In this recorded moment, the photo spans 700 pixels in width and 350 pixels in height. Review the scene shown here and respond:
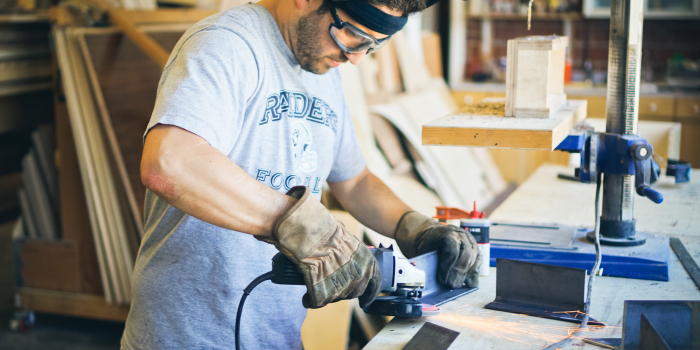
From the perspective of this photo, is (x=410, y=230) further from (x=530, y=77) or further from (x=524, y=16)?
(x=524, y=16)

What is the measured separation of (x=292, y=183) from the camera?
1.38 meters

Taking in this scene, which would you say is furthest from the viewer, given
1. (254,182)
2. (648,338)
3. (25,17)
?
(25,17)

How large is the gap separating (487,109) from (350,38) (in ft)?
1.64

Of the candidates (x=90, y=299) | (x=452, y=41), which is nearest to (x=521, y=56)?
(x=90, y=299)

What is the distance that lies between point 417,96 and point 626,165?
3083mm

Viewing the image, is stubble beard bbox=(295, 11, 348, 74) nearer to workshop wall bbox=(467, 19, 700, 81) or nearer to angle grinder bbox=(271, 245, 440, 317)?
angle grinder bbox=(271, 245, 440, 317)

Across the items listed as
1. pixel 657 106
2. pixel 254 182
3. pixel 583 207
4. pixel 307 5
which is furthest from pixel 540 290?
pixel 657 106

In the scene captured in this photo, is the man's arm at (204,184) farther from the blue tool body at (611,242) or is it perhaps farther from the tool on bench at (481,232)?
the blue tool body at (611,242)

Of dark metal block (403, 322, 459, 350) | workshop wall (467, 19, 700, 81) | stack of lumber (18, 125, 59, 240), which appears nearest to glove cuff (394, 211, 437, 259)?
dark metal block (403, 322, 459, 350)

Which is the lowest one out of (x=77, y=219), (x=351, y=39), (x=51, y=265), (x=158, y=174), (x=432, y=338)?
(x=51, y=265)

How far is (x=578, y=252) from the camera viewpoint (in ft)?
4.99

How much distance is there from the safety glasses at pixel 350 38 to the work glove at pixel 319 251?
0.36 meters

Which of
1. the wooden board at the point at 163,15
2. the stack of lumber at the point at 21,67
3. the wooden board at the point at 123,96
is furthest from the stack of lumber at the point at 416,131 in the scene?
the stack of lumber at the point at 21,67

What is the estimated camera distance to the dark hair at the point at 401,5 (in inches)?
48.0
